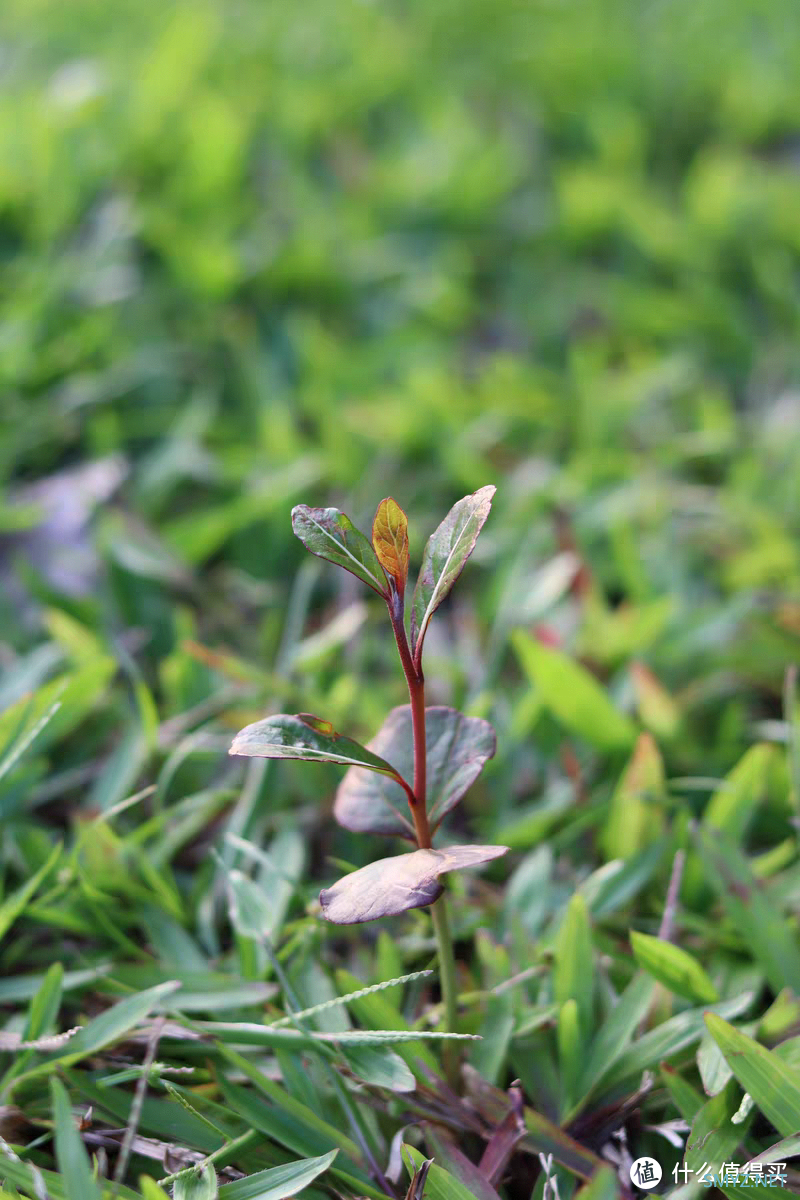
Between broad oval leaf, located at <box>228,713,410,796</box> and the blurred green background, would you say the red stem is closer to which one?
broad oval leaf, located at <box>228,713,410,796</box>

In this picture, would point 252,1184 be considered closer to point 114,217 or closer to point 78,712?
point 78,712

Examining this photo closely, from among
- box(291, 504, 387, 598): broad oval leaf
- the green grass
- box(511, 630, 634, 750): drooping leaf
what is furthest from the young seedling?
box(511, 630, 634, 750): drooping leaf

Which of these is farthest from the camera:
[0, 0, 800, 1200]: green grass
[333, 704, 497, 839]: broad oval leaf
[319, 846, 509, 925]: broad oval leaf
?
[0, 0, 800, 1200]: green grass

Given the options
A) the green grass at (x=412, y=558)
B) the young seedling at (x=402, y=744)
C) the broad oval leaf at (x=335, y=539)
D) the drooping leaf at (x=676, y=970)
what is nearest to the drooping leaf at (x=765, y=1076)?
the green grass at (x=412, y=558)

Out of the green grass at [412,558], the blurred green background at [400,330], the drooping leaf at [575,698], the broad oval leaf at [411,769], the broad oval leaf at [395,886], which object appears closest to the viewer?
the broad oval leaf at [395,886]

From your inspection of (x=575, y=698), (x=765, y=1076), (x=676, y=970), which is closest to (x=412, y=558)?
(x=575, y=698)

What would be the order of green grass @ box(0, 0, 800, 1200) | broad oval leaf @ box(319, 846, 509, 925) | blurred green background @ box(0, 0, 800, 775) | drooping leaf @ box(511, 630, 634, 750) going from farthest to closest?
blurred green background @ box(0, 0, 800, 775) → drooping leaf @ box(511, 630, 634, 750) → green grass @ box(0, 0, 800, 1200) → broad oval leaf @ box(319, 846, 509, 925)

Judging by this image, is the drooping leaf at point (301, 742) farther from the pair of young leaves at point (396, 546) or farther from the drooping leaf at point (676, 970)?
the drooping leaf at point (676, 970)
